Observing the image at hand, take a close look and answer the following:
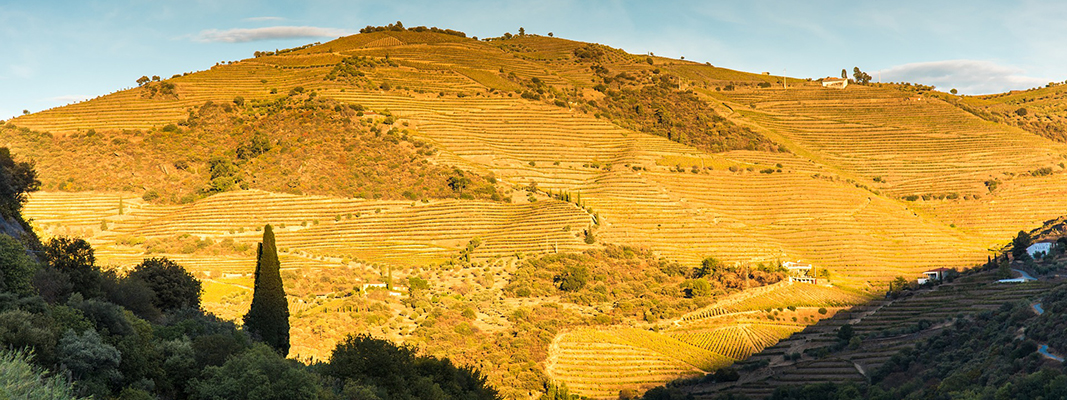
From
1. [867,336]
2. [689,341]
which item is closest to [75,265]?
[689,341]

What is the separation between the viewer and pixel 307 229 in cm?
5912

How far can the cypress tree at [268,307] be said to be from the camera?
98.3 feet

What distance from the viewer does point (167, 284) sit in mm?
30859

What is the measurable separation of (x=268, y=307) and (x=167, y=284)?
3.63m

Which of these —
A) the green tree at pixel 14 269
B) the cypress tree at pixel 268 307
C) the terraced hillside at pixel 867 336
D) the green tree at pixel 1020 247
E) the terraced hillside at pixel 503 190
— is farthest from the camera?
the green tree at pixel 1020 247

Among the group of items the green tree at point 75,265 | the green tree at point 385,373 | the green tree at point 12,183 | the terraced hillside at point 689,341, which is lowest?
the terraced hillside at point 689,341

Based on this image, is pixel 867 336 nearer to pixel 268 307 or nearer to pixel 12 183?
pixel 268 307

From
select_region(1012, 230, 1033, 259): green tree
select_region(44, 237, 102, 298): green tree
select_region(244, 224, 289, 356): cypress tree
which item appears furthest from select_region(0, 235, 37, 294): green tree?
select_region(1012, 230, 1033, 259): green tree

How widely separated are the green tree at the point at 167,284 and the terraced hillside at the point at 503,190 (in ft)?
26.0

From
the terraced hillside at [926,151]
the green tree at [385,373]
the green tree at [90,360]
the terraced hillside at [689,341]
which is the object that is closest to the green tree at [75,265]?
the green tree at [90,360]

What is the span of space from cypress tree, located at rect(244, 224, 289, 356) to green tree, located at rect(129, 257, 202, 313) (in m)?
2.40

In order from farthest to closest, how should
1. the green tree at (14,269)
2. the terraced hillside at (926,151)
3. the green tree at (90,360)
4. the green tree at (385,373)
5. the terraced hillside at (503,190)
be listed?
1. the terraced hillside at (926,151)
2. the terraced hillside at (503,190)
3. the green tree at (385,373)
4. the green tree at (14,269)
5. the green tree at (90,360)

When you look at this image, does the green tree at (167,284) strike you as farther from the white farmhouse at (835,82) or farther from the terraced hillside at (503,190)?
the white farmhouse at (835,82)

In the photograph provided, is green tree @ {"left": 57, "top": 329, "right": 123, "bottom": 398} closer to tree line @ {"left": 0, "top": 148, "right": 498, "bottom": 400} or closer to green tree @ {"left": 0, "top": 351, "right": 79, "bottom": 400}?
tree line @ {"left": 0, "top": 148, "right": 498, "bottom": 400}
